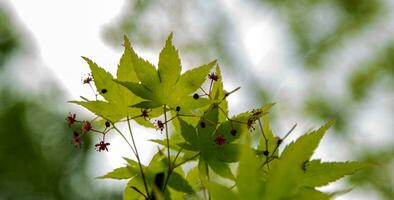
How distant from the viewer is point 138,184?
606 millimetres

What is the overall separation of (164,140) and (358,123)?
4.89 m

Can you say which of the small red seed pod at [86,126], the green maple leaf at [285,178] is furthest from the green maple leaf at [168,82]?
the green maple leaf at [285,178]

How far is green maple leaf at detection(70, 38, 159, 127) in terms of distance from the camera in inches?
25.0

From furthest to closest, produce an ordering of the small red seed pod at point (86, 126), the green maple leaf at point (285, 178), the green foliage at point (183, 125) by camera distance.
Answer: the small red seed pod at point (86, 126) < the green foliage at point (183, 125) < the green maple leaf at point (285, 178)

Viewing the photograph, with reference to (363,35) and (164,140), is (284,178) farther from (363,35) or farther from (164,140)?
(363,35)

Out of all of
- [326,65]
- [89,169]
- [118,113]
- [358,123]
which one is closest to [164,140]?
[118,113]

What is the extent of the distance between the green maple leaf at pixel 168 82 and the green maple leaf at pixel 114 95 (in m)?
0.03

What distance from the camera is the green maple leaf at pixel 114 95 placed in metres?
0.64

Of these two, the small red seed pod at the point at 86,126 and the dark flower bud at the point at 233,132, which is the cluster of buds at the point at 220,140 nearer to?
the dark flower bud at the point at 233,132

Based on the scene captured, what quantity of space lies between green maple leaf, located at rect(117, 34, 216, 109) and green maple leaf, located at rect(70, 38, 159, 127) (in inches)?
1.2

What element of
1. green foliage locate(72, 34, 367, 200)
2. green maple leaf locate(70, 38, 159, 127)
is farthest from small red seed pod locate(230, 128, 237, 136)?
green maple leaf locate(70, 38, 159, 127)

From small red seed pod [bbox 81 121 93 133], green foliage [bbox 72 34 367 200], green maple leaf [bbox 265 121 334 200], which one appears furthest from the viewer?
small red seed pod [bbox 81 121 93 133]

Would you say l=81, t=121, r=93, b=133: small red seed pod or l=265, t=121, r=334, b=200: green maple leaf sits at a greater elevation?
l=81, t=121, r=93, b=133: small red seed pod

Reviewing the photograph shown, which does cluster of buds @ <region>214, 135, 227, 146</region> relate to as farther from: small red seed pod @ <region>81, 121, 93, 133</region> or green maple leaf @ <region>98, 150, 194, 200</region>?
small red seed pod @ <region>81, 121, 93, 133</region>
